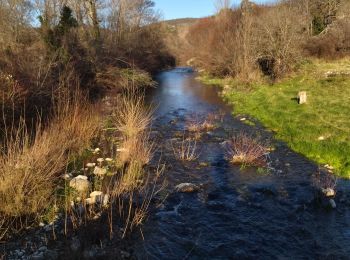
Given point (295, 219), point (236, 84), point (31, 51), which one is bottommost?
point (295, 219)

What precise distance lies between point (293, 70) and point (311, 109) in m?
11.5

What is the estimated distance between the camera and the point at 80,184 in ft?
27.7

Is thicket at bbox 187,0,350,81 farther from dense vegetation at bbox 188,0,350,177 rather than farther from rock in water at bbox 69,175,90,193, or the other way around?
rock in water at bbox 69,175,90,193

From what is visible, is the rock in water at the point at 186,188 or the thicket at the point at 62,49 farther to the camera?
the thicket at the point at 62,49

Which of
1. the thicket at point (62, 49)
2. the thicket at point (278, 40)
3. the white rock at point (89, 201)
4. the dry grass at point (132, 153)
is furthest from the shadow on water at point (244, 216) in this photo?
the thicket at point (278, 40)

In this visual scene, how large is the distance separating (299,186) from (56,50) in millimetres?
13890

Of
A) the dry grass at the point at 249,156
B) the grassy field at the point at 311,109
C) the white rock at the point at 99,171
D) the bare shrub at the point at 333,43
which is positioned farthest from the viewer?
the bare shrub at the point at 333,43

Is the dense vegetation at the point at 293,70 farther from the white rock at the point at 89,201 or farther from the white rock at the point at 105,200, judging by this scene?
the white rock at the point at 89,201

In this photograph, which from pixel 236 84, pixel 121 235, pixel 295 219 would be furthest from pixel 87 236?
pixel 236 84

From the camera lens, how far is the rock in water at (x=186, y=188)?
9.03 meters

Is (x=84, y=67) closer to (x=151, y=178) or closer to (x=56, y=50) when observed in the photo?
(x=56, y=50)

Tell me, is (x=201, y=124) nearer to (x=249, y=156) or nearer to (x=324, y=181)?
(x=249, y=156)

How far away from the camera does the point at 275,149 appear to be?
40.0 ft

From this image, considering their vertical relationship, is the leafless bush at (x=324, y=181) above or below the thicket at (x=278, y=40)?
below
